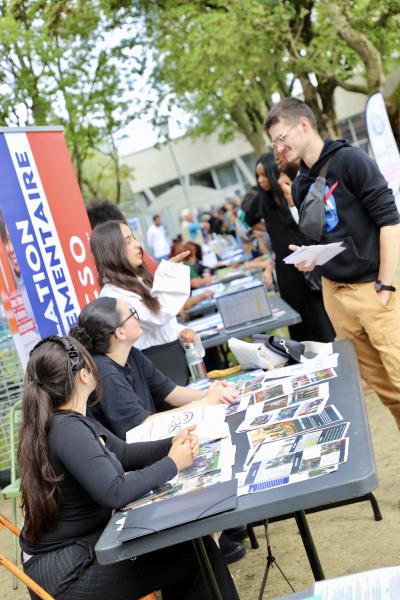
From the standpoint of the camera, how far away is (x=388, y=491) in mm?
4938

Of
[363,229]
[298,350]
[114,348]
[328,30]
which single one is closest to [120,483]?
[114,348]

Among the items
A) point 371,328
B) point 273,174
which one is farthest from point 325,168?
point 273,174

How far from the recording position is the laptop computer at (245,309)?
584 cm

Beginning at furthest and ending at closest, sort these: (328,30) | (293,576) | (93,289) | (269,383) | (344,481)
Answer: (328,30)
(93,289)
(293,576)
(269,383)
(344,481)

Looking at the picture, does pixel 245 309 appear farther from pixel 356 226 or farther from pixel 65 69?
pixel 65 69

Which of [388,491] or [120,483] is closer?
[120,483]

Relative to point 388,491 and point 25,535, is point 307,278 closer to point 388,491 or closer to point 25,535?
point 388,491

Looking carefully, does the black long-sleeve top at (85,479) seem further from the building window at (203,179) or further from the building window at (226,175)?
the building window at (203,179)

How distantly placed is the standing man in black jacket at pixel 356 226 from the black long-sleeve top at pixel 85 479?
155 cm

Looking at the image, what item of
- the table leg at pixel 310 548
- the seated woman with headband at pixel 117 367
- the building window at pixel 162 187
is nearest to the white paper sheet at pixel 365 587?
the table leg at pixel 310 548

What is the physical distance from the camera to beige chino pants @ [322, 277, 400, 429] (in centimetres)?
433

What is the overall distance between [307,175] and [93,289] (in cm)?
225

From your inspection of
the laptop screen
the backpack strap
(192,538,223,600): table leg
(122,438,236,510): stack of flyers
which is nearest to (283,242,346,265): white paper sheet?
the backpack strap

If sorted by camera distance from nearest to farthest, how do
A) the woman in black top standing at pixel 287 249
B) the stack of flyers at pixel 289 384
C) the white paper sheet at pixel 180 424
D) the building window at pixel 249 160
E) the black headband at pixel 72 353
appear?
1. the black headband at pixel 72 353
2. the white paper sheet at pixel 180 424
3. the stack of flyers at pixel 289 384
4. the woman in black top standing at pixel 287 249
5. the building window at pixel 249 160
